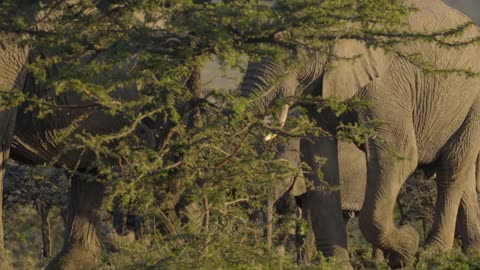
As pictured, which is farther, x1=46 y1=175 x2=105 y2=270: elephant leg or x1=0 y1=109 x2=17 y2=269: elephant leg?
x1=46 y1=175 x2=105 y2=270: elephant leg

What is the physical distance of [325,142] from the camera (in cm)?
1043

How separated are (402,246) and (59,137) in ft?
9.10

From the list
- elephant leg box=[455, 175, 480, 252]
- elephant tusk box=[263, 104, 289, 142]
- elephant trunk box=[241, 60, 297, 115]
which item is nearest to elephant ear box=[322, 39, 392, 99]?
elephant trunk box=[241, 60, 297, 115]

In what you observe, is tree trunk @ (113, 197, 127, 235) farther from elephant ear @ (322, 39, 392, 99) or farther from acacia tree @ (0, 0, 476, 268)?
acacia tree @ (0, 0, 476, 268)

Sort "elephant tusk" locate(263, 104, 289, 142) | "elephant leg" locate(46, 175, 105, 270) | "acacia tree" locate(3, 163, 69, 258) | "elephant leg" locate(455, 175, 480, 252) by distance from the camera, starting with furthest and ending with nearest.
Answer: "acacia tree" locate(3, 163, 69, 258)
"elephant leg" locate(455, 175, 480, 252)
"elephant leg" locate(46, 175, 105, 270)
"elephant tusk" locate(263, 104, 289, 142)

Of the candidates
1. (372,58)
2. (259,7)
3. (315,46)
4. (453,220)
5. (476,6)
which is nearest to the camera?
(259,7)

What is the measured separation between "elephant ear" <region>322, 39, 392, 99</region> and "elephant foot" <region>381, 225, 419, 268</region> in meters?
1.04

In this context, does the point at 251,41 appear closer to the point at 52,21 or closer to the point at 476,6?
the point at 52,21

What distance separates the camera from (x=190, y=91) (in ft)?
Result: 26.4

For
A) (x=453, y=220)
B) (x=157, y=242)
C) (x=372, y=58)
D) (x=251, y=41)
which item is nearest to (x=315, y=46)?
(x=251, y=41)

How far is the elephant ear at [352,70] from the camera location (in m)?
9.94

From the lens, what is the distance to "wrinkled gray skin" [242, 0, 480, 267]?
9.97 meters

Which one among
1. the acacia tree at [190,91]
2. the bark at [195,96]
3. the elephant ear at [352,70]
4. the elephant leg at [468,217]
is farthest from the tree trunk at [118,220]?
the acacia tree at [190,91]

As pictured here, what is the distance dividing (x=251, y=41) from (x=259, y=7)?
40cm
